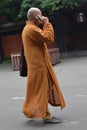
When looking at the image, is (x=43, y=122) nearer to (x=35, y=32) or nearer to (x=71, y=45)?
(x=35, y=32)

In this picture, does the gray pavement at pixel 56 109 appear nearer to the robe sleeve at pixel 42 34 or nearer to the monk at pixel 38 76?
the monk at pixel 38 76

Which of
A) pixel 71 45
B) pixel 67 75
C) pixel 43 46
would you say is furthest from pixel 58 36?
pixel 43 46

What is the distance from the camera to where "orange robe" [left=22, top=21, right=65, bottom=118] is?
22.3 ft

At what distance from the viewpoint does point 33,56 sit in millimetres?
6863

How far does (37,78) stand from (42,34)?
759mm

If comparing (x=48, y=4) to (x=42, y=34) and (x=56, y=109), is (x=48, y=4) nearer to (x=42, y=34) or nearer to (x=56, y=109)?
(x=56, y=109)

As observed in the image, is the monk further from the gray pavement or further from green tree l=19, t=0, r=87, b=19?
green tree l=19, t=0, r=87, b=19

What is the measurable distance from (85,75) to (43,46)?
7.30m

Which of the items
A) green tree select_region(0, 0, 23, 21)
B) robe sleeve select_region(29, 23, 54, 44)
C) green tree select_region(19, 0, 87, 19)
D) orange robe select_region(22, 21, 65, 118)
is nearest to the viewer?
robe sleeve select_region(29, 23, 54, 44)

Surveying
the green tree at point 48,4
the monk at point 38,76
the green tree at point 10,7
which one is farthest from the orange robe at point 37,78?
the green tree at point 10,7

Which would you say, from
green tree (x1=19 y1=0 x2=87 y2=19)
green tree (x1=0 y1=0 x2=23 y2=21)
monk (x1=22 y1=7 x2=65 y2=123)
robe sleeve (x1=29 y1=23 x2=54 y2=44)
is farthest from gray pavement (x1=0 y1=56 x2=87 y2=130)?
green tree (x1=0 y1=0 x2=23 y2=21)

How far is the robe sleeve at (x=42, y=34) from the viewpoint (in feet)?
21.8

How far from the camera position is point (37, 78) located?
6.88m

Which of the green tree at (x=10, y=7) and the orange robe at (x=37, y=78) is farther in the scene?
the green tree at (x=10, y=7)
